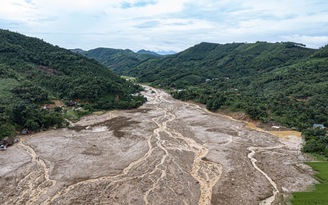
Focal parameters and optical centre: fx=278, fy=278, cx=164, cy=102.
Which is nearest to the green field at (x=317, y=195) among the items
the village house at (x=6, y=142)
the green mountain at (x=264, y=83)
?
the green mountain at (x=264, y=83)

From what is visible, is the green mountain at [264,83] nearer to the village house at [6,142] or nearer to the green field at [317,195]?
the green field at [317,195]

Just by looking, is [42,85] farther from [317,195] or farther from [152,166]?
[317,195]

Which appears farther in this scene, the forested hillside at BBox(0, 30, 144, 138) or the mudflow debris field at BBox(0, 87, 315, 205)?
the forested hillside at BBox(0, 30, 144, 138)

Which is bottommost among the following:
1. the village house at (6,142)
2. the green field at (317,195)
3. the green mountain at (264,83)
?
the village house at (6,142)

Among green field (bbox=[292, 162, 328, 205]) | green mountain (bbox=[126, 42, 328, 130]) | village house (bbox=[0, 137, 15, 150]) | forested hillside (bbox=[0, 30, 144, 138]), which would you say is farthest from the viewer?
green mountain (bbox=[126, 42, 328, 130])

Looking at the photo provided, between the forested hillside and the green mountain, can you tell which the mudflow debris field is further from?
the green mountain

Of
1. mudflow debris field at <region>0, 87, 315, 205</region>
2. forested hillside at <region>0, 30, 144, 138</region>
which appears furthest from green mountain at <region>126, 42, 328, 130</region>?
forested hillside at <region>0, 30, 144, 138</region>

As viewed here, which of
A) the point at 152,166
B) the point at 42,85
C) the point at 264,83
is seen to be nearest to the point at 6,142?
the point at 152,166
